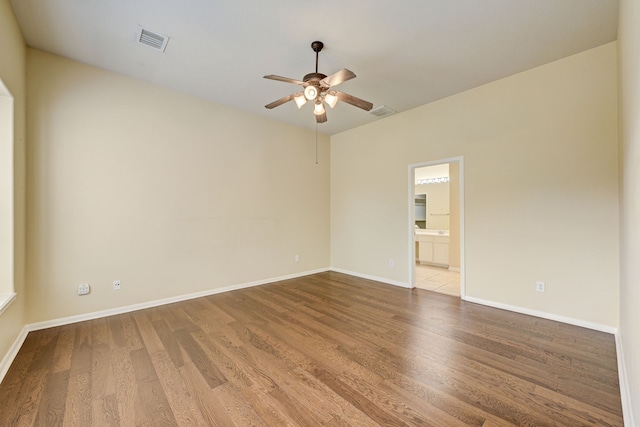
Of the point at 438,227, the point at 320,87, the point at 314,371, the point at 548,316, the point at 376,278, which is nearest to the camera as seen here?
the point at 314,371

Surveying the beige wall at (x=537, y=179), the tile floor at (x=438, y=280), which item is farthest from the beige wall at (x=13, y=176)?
the tile floor at (x=438, y=280)

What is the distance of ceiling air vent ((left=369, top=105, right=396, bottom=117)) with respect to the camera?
450cm

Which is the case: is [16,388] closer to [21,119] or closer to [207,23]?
[21,119]

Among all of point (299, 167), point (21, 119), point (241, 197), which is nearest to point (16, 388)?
point (21, 119)

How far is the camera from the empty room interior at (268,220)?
1953mm

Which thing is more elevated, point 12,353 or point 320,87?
point 320,87

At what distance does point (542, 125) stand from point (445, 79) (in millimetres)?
1278

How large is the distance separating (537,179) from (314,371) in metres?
3.37

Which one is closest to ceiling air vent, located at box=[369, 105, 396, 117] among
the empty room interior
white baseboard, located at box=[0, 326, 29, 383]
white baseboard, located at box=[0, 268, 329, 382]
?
the empty room interior

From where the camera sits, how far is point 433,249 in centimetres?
641

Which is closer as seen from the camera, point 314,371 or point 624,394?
point 624,394

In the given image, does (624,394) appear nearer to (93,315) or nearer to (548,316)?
(548,316)

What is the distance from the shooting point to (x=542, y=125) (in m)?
3.28

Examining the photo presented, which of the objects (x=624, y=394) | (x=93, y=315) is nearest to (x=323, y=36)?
(x=624, y=394)
